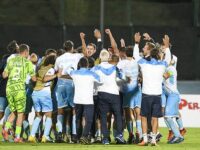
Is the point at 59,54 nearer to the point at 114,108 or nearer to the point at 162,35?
the point at 114,108

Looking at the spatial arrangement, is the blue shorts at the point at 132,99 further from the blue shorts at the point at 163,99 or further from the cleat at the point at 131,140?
the blue shorts at the point at 163,99

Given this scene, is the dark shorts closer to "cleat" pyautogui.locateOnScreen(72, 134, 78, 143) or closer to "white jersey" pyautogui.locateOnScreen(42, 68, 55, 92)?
"cleat" pyautogui.locateOnScreen(72, 134, 78, 143)

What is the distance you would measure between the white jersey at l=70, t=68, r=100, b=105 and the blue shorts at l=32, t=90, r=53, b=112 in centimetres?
88

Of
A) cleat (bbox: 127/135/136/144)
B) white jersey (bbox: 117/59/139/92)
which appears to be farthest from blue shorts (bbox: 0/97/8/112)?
cleat (bbox: 127/135/136/144)

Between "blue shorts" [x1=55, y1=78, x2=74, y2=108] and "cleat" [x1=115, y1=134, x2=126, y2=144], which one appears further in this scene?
"blue shorts" [x1=55, y1=78, x2=74, y2=108]

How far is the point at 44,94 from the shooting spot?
22.1m

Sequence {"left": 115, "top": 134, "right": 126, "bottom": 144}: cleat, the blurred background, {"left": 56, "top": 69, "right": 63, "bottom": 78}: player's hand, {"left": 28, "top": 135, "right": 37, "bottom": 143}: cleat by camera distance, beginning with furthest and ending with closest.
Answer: the blurred background
{"left": 56, "top": 69, "right": 63, "bottom": 78}: player's hand
{"left": 28, "top": 135, "right": 37, "bottom": 143}: cleat
{"left": 115, "top": 134, "right": 126, "bottom": 144}: cleat

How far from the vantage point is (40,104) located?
22.2m

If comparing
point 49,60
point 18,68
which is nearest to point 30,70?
point 18,68

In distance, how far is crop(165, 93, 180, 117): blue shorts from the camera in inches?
888

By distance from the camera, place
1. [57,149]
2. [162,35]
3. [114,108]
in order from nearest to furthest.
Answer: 1. [57,149]
2. [114,108]
3. [162,35]

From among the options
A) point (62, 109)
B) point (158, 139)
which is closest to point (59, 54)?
point (62, 109)

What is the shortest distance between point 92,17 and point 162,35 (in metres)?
2.75

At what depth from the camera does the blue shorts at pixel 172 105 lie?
22.5 meters
